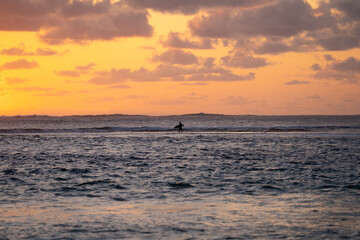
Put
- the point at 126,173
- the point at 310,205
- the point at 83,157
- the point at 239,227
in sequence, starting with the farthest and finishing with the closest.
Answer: the point at 83,157 → the point at 126,173 → the point at 310,205 → the point at 239,227

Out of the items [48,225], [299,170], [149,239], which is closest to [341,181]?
[299,170]

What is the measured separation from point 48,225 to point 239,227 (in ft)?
19.3

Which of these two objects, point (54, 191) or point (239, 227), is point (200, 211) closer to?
point (239, 227)

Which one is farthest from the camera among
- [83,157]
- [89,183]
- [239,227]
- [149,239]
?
[83,157]

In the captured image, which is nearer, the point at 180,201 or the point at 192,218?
the point at 192,218

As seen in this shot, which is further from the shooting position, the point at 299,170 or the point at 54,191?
the point at 299,170

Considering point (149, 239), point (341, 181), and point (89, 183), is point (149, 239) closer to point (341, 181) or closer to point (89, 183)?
point (89, 183)

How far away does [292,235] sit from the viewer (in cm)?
1253

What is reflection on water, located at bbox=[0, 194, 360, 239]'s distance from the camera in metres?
12.8

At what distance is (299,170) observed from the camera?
27516mm

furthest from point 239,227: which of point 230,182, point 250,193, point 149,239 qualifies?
Result: point 230,182

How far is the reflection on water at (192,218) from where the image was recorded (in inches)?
503

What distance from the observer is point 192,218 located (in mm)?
14508

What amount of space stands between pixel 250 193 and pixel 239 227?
5861 mm
